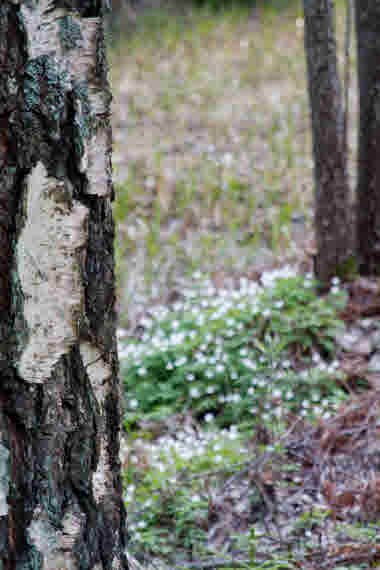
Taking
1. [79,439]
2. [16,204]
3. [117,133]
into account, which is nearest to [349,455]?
[79,439]

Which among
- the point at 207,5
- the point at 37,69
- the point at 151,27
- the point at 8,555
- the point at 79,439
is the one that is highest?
the point at 207,5

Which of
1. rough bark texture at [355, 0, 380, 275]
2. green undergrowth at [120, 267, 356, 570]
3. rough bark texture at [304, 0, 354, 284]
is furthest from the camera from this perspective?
rough bark texture at [355, 0, 380, 275]

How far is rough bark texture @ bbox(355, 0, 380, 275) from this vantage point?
3854 millimetres

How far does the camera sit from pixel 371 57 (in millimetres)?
3900

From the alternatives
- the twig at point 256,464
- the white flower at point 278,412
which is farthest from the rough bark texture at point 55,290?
the white flower at point 278,412

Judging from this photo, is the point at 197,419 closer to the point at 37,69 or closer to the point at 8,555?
the point at 8,555

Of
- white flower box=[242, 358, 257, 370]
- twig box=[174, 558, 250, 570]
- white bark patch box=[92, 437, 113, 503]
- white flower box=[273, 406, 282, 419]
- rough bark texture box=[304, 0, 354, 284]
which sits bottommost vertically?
twig box=[174, 558, 250, 570]

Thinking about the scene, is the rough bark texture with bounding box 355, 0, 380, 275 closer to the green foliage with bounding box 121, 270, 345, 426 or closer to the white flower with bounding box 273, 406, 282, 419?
the green foliage with bounding box 121, 270, 345, 426

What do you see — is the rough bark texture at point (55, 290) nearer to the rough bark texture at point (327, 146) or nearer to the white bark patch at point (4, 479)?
the white bark patch at point (4, 479)

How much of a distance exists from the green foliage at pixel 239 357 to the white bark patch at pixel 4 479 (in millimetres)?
1772

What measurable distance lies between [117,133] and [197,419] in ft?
16.4

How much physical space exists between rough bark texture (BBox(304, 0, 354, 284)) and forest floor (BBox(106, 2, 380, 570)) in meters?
0.25

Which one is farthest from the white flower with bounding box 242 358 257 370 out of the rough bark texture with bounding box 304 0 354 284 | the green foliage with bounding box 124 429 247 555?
the rough bark texture with bounding box 304 0 354 284

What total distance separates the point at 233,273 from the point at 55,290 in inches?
138
